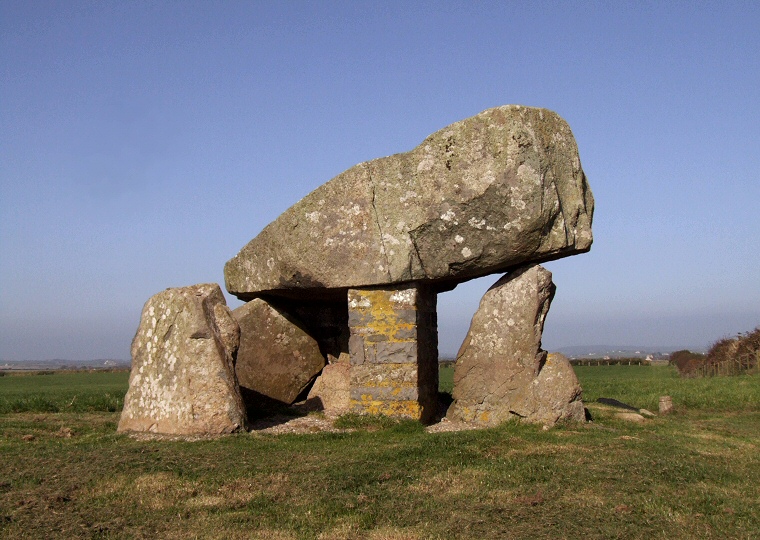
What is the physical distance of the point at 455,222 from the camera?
36.8 feet

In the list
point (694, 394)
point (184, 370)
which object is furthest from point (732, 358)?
point (184, 370)

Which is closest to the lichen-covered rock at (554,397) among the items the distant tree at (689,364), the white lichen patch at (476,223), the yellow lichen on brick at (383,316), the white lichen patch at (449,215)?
the yellow lichen on brick at (383,316)

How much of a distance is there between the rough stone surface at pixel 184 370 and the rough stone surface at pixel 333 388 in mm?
3292

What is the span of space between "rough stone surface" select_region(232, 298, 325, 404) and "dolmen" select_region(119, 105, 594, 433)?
5.04ft

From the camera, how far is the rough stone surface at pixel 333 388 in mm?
13438

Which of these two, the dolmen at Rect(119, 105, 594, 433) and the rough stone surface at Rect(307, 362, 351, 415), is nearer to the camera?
the dolmen at Rect(119, 105, 594, 433)

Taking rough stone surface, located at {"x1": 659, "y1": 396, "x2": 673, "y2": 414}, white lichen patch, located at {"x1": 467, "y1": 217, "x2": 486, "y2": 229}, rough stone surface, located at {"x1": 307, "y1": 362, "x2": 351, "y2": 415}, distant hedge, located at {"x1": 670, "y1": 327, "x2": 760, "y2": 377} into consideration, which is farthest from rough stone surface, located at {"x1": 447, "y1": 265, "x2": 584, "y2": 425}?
distant hedge, located at {"x1": 670, "y1": 327, "x2": 760, "y2": 377}

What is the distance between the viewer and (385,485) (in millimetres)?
6820

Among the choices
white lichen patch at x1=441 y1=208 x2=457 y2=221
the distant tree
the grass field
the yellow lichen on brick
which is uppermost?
white lichen patch at x1=441 y1=208 x2=457 y2=221

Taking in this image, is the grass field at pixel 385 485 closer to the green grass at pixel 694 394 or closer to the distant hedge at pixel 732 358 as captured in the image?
the green grass at pixel 694 394

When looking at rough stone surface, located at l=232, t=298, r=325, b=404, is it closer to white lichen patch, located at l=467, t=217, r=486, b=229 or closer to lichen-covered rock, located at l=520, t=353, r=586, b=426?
white lichen patch, located at l=467, t=217, r=486, b=229

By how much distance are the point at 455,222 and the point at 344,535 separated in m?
6.62

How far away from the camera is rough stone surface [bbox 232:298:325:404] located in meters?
13.5

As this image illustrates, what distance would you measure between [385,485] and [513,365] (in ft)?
15.7
